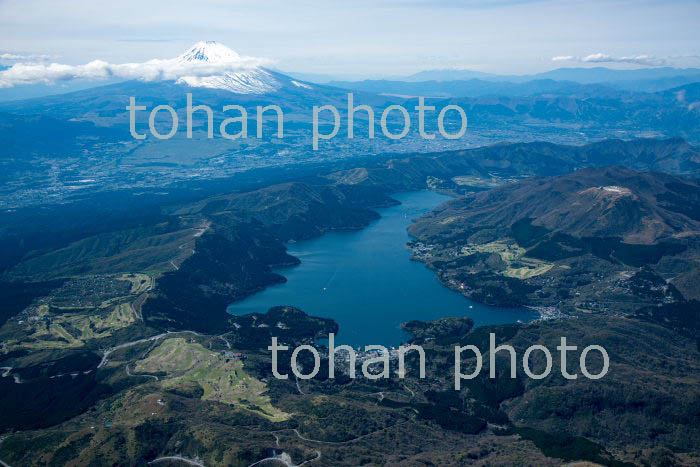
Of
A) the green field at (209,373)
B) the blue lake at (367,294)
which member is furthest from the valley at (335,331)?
the blue lake at (367,294)

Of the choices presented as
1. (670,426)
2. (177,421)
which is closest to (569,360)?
(670,426)

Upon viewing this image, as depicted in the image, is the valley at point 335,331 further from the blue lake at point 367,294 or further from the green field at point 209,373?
the blue lake at point 367,294

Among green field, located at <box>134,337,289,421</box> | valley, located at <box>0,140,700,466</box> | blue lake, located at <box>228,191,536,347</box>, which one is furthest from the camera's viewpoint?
blue lake, located at <box>228,191,536,347</box>

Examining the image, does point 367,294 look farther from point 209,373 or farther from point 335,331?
point 209,373

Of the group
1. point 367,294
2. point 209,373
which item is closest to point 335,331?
point 367,294

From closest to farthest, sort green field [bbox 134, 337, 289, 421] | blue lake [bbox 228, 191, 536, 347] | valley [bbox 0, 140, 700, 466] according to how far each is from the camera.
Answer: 1. valley [bbox 0, 140, 700, 466]
2. green field [bbox 134, 337, 289, 421]
3. blue lake [bbox 228, 191, 536, 347]

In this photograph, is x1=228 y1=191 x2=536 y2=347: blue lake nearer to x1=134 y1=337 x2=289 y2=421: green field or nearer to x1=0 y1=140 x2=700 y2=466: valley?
x1=0 y1=140 x2=700 y2=466: valley

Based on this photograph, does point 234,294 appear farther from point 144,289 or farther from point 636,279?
point 636,279

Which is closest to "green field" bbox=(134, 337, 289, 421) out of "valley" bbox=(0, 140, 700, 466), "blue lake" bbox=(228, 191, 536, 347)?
"valley" bbox=(0, 140, 700, 466)

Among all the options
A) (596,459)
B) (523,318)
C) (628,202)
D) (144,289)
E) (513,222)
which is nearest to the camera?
(596,459)
